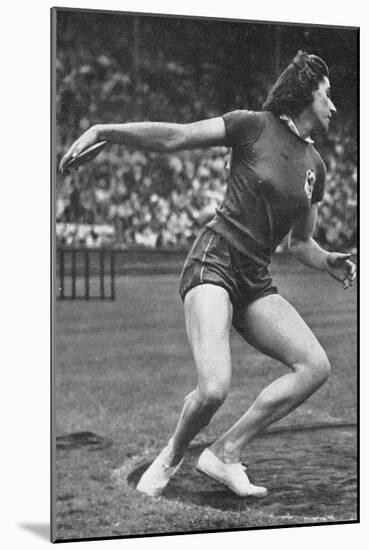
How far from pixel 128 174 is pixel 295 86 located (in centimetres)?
116

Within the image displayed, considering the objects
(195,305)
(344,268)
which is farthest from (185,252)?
(344,268)

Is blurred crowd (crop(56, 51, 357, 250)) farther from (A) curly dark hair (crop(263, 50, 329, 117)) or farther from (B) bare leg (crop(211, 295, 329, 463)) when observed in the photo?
(B) bare leg (crop(211, 295, 329, 463))

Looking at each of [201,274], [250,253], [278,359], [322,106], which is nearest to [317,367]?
[278,359]

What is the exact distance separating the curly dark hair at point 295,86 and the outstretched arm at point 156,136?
367 mm

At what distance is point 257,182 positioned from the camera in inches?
332

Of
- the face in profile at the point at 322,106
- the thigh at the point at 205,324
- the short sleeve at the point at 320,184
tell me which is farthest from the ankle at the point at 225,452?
the face in profile at the point at 322,106

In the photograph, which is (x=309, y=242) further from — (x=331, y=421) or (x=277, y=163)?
(x=331, y=421)

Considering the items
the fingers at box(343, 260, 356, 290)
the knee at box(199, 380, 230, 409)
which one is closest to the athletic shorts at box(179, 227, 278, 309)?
the knee at box(199, 380, 230, 409)

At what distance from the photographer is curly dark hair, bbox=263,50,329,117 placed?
8.54m

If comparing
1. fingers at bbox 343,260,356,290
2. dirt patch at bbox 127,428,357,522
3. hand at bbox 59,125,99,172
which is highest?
hand at bbox 59,125,99,172

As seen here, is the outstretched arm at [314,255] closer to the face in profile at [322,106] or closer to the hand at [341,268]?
the hand at [341,268]

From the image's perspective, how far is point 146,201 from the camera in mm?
8305

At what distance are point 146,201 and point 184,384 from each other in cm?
107

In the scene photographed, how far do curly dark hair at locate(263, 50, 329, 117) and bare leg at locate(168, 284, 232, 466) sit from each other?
1.13 m
